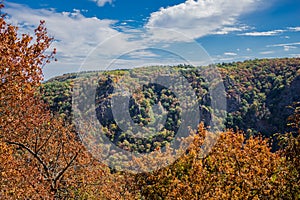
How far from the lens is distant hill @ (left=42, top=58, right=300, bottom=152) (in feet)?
180

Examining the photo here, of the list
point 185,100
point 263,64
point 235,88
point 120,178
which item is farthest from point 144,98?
point 263,64

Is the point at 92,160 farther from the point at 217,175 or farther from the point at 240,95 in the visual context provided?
the point at 240,95

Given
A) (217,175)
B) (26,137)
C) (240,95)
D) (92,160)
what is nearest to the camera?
(26,137)

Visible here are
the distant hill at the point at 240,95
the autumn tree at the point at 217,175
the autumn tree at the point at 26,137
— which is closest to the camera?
the autumn tree at the point at 26,137

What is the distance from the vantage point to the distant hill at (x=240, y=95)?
180 feet

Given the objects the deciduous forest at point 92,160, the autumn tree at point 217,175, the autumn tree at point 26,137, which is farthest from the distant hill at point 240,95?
the autumn tree at point 26,137

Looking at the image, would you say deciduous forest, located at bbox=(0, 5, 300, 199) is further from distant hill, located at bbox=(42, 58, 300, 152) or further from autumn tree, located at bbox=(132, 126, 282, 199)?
distant hill, located at bbox=(42, 58, 300, 152)

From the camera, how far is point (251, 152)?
17719mm

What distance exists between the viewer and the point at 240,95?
105375 mm

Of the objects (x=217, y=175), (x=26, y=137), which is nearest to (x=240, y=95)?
(x=217, y=175)

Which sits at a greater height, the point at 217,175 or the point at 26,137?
the point at 26,137

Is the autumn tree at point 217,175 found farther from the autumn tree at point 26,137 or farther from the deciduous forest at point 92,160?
the autumn tree at point 26,137

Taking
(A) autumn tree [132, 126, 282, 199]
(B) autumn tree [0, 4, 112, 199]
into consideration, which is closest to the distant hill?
(A) autumn tree [132, 126, 282, 199]

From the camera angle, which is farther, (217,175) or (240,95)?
(240,95)
